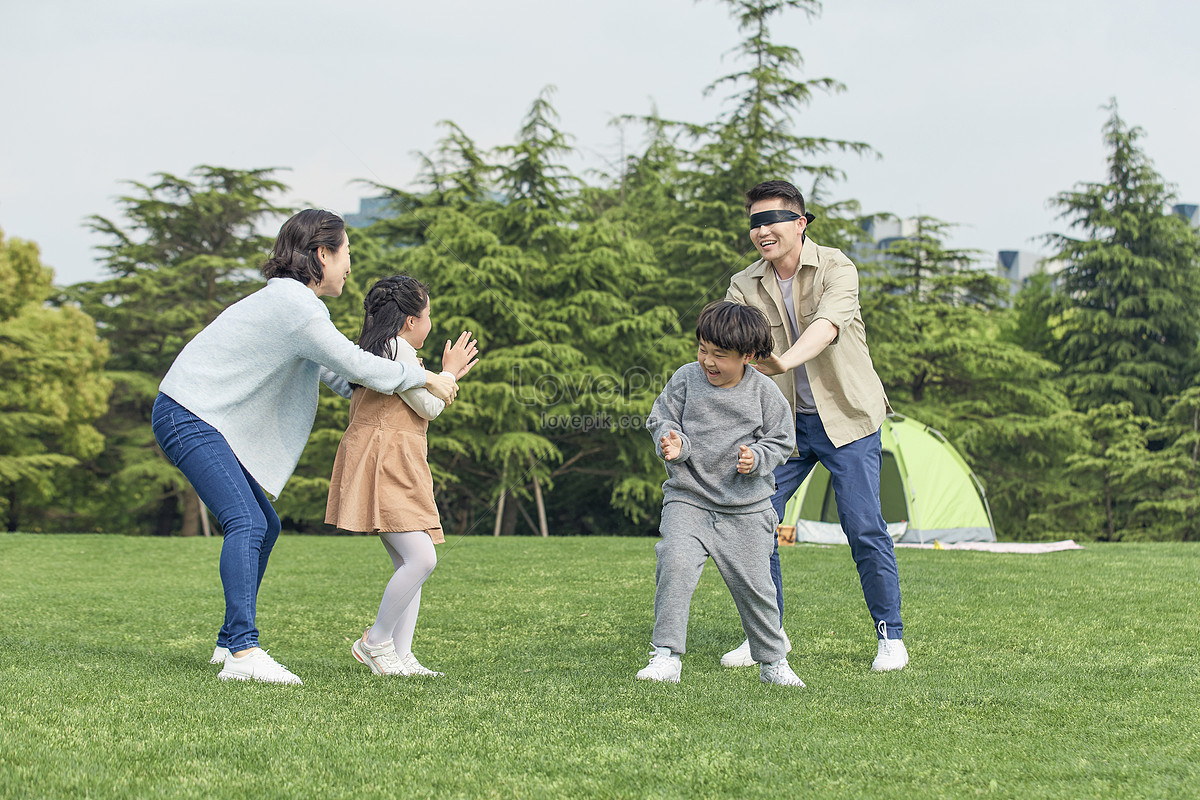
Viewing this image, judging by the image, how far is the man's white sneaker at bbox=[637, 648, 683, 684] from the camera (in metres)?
3.24

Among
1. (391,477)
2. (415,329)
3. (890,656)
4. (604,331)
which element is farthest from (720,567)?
(604,331)

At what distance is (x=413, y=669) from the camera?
11.8 ft

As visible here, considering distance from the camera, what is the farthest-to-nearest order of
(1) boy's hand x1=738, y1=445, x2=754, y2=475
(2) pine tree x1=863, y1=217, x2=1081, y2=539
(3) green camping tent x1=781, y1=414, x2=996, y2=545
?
(2) pine tree x1=863, y1=217, x2=1081, y2=539, (3) green camping tent x1=781, y1=414, x2=996, y2=545, (1) boy's hand x1=738, y1=445, x2=754, y2=475

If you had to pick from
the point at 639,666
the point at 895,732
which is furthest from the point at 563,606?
the point at 895,732

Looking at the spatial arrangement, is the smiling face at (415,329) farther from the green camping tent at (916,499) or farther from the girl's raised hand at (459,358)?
the green camping tent at (916,499)

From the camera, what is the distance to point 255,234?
80.1ft

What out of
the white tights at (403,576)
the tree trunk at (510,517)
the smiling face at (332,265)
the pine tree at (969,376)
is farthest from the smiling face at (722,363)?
the pine tree at (969,376)

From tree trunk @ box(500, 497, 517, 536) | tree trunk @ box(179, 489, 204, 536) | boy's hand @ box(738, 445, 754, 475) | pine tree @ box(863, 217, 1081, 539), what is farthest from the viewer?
tree trunk @ box(179, 489, 204, 536)

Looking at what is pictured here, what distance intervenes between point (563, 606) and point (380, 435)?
222 centimetres

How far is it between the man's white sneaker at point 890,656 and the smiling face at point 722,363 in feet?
4.05

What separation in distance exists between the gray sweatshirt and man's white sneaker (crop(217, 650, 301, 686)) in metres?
1.46

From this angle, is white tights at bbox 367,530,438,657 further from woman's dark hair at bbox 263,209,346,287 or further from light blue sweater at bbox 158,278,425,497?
woman's dark hair at bbox 263,209,346,287

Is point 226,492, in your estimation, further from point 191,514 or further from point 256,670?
point 191,514

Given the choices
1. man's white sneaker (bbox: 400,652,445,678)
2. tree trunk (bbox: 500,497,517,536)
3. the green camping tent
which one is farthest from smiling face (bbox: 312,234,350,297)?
tree trunk (bbox: 500,497,517,536)
